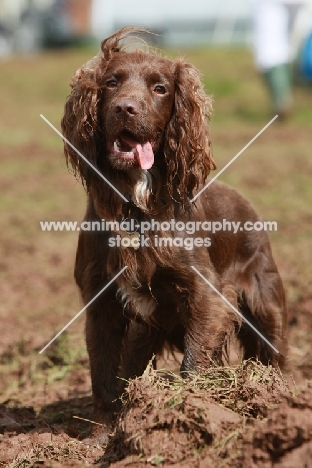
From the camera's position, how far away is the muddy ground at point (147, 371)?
352cm

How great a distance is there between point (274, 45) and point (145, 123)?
11.7 m

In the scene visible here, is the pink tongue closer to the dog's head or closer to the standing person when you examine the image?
the dog's head

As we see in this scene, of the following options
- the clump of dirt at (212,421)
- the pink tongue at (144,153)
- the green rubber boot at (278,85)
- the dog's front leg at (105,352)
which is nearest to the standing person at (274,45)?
the green rubber boot at (278,85)

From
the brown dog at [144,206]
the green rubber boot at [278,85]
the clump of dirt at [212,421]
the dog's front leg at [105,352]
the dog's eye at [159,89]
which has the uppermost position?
the green rubber boot at [278,85]

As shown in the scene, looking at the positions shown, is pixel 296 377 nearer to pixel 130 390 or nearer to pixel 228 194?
pixel 228 194

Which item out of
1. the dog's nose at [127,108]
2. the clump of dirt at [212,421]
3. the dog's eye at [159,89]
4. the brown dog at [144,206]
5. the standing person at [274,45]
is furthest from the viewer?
the standing person at [274,45]

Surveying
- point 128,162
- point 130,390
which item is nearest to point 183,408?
point 130,390

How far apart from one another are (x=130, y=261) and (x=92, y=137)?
2.34 ft

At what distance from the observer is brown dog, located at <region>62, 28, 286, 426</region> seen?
456 centimetres

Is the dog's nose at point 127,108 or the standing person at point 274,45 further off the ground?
the standing person at point 274,45

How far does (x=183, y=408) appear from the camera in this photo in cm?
364

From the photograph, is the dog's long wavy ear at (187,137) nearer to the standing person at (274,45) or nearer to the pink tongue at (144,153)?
the pink tongue at (144,153)

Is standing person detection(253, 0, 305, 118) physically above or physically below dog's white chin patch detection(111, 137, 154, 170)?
above

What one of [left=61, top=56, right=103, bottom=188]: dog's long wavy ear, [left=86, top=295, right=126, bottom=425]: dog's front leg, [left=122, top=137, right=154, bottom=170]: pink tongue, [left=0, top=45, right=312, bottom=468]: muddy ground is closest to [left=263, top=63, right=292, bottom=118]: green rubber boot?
[left=0, top=45, right=312, bottom=468]: muddy ground
